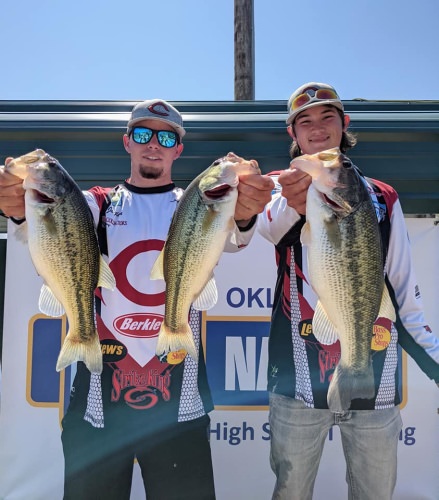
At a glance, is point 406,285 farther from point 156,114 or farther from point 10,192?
point 10,192

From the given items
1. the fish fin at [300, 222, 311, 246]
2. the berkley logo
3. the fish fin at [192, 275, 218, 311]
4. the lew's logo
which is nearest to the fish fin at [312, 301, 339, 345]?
the fish fin at [300, 222, 311, 246]

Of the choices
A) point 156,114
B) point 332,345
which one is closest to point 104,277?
point 156,114

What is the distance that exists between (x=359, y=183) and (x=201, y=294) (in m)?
0.79

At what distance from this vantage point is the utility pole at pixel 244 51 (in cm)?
672

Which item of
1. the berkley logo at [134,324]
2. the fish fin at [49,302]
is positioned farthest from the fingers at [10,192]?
the berkley logo at [134,324]

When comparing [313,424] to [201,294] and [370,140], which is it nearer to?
[201,294]

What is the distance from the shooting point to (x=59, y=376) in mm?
3527

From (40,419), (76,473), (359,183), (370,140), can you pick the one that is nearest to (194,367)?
(76,473)

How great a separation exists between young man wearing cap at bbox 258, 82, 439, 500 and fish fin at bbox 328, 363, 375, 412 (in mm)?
467

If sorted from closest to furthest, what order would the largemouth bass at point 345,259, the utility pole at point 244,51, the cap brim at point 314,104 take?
the largemouth bass at point 345,259
the cap brim at point 314,104
the utility pole at point 244,51

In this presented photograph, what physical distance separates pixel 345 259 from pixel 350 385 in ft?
1.68

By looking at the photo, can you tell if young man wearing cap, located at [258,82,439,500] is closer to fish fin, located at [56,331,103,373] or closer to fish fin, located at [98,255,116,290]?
fish fin, located at [98,255,116,290]

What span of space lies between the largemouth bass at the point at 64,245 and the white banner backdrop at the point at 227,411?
1.47 metres

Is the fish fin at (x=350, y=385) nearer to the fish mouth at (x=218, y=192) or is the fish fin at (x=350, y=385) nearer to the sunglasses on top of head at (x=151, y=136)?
the fish mouth at (x=218, y=192)
